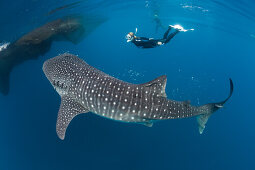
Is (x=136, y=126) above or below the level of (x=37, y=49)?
below

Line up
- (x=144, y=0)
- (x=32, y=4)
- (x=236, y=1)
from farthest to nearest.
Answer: (x=144, y=0) < (x=236, y=1) < (x=32, y=4)

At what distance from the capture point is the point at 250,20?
16.1 meters

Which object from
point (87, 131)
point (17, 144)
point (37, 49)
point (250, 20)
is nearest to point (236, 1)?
point (250, 20)

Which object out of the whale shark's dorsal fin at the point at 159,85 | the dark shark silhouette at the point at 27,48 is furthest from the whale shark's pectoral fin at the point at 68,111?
the dark shark silhouette at the point at 27,48

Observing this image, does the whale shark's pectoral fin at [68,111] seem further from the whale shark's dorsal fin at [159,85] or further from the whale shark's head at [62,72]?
the whale shark's dorsal fin at [159,85]

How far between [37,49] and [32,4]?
8.92 ft

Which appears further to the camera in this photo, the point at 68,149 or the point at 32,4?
the point at 32,4

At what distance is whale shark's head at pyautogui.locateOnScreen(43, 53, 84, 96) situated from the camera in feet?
19.9

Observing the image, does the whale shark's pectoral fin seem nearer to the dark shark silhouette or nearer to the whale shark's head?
the whale shark's head

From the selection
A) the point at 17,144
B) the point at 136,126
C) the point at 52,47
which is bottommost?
the point at 17,144

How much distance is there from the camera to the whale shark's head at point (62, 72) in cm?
607

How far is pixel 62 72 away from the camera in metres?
6.28

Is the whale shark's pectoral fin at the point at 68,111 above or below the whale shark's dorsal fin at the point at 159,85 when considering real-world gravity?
below

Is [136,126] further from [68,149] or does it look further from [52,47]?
[52,47]
